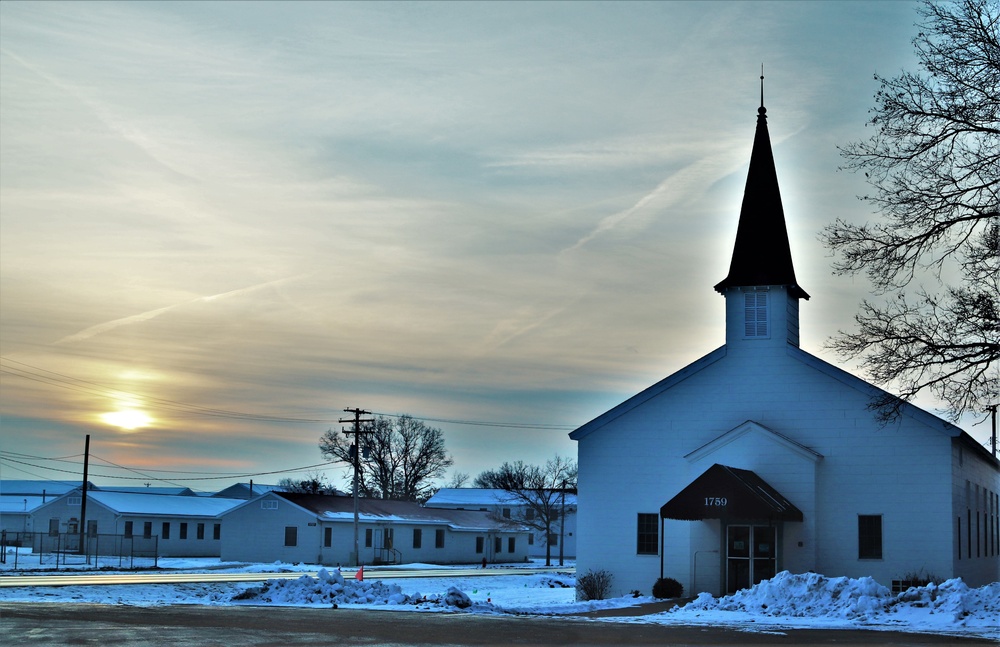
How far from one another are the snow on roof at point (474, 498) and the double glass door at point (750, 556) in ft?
264

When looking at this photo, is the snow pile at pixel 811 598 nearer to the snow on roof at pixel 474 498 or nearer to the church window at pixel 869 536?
the church window at pixel 869 536

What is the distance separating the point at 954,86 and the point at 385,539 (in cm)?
5666

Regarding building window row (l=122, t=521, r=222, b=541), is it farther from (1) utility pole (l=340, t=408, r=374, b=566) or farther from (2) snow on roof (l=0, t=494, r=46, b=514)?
(2) snow on roof (l=0, t=494, r=46, b=514)

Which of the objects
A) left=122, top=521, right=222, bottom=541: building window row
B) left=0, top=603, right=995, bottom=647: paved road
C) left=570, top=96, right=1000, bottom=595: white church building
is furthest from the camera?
left=122, top=521, right=222, bottom=541: building window row

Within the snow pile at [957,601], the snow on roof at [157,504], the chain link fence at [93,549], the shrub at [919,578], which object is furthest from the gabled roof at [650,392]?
the snow on roof at [157,504]

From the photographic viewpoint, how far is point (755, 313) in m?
35.8

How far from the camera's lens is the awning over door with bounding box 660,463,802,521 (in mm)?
31859

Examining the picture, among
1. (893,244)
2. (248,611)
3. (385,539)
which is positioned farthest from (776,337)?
(385,539)

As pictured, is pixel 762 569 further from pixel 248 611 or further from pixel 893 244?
pixel 248 611

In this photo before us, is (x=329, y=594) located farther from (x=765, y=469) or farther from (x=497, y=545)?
(x=497, y=545)

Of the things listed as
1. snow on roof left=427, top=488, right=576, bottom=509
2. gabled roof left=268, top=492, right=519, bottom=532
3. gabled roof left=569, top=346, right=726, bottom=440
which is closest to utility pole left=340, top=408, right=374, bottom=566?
gabled roof left=268, top=492, right=519, bottom=532

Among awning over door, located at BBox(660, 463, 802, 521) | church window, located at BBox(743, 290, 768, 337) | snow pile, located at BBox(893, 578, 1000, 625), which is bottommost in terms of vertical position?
snow pile, located at BBox(893, 578, 1000, 625)

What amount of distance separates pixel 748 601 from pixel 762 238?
14437mm

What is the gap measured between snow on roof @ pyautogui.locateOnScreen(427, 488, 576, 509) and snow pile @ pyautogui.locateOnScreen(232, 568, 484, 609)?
85.0 meters
